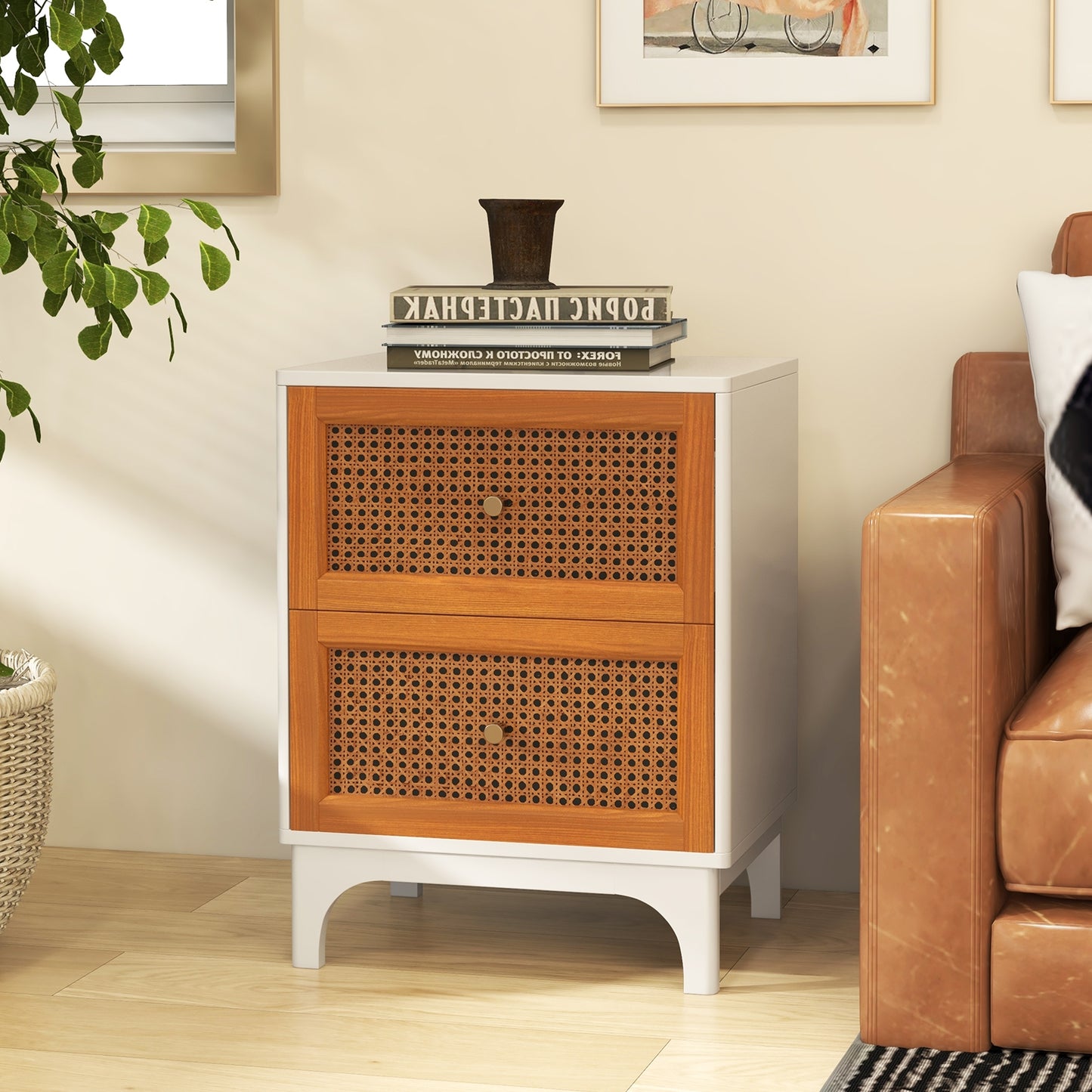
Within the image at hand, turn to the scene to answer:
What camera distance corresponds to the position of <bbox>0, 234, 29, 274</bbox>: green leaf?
172 cm

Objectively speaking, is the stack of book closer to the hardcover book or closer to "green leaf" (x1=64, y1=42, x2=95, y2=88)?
the hardcover book

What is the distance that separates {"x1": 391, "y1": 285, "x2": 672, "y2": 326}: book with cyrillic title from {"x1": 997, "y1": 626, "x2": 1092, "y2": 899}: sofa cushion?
64cm

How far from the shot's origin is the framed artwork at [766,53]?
2182 mm

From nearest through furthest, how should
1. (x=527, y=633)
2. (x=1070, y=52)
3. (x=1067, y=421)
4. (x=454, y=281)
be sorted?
(x=1067, y=421)
(x=527, y=633)
(x=1070, y=52)
(x=454, y=281)

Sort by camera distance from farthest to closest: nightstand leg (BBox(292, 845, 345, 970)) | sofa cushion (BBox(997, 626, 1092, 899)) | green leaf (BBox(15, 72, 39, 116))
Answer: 1. nightstand leg (BBox(292, 845, 345, 970))
2. green leaf (BBox(15, 72, 39, 116))
3. sofa cushion (BBox(997, 626, 1092, 899))

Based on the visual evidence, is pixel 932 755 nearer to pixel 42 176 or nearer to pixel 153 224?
pixel 153 224

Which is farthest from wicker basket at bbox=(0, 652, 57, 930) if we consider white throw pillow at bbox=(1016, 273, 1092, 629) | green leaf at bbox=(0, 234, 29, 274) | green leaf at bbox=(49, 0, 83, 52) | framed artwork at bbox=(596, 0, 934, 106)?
white throw pillow at bbox=(1016, 273, 1092, 629)

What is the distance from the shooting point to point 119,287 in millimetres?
1650

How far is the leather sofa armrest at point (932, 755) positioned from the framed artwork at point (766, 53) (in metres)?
0.77

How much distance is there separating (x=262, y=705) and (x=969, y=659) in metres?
1.21

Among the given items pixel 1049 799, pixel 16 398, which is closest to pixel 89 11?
pixel 16 398

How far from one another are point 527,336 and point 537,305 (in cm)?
4

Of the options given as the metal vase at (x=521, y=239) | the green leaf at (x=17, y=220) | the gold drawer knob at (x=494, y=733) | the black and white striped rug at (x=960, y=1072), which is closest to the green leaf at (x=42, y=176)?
the green leaf at (x=17, y=220)

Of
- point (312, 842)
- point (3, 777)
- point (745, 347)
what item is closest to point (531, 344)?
point (745, 347)
